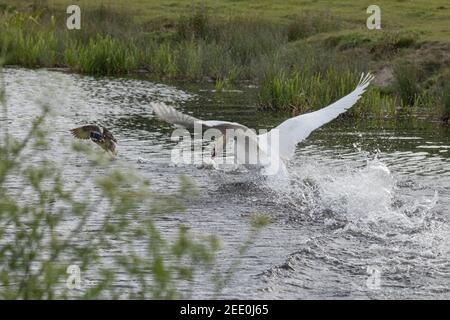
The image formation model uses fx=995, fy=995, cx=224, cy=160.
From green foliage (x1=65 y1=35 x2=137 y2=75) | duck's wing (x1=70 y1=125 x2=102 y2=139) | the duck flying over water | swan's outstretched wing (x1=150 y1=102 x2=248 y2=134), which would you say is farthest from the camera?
green foliage (x1=65 y1=35 x2=137 y2=75)

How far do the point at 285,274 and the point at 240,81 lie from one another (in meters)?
14.3

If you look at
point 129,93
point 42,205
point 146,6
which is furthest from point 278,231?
point 146,6

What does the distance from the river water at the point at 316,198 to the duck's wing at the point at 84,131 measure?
12.0 inches

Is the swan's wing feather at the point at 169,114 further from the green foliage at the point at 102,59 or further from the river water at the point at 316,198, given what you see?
the green foliage at the point at 102,59

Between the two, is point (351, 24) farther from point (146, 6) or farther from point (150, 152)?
point (150, 152)

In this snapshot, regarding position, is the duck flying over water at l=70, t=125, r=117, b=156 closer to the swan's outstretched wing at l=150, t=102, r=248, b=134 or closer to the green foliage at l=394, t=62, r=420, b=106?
the swan's outstretched wing at l=150, t=102, r=248, b=134

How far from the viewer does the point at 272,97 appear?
1780 cm

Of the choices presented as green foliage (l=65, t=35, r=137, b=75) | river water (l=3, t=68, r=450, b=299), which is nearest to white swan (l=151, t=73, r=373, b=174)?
river water (l=3, t=68, r=450, b=299)

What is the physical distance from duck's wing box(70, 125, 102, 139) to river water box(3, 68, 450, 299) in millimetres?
306

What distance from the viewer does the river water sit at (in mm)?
7797

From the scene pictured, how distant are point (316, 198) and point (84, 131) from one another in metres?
2.94

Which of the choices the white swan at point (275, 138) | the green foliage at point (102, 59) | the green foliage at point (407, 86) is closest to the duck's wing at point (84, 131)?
the white swan at point (275, 138)

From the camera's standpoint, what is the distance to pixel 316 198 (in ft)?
36.1
